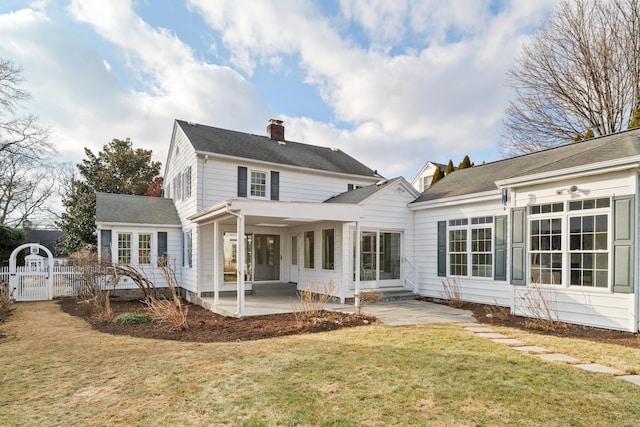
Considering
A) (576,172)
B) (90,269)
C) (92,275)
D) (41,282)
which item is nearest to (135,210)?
(90,269)

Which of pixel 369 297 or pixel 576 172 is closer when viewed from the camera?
pixel 576 172

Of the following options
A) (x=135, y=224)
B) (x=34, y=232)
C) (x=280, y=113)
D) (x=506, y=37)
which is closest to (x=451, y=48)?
(x=506, y=37)

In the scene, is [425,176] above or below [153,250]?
above

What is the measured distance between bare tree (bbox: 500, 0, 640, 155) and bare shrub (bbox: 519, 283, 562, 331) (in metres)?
13.9

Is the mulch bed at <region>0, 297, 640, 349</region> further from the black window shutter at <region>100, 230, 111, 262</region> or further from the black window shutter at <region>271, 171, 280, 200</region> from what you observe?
the black window shutter at <region>271, 171, 280, 200</region>

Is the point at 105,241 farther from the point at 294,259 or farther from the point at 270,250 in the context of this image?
the point at 294,259

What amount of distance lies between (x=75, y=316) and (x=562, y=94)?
77.5 feet

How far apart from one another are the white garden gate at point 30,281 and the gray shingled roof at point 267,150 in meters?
7.22

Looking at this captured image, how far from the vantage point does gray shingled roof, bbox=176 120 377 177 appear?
45.0 ft

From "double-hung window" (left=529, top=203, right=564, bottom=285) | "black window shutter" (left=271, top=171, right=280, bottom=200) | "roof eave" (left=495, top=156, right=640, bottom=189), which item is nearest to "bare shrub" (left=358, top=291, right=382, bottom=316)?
"double-hung window" (left=529, top=203, right=564, bottom=285)

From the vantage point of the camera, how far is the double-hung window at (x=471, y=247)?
33.7 ft

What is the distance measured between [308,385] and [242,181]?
10.3 meters

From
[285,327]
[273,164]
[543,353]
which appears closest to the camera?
[543,353]

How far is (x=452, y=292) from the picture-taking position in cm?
1101
